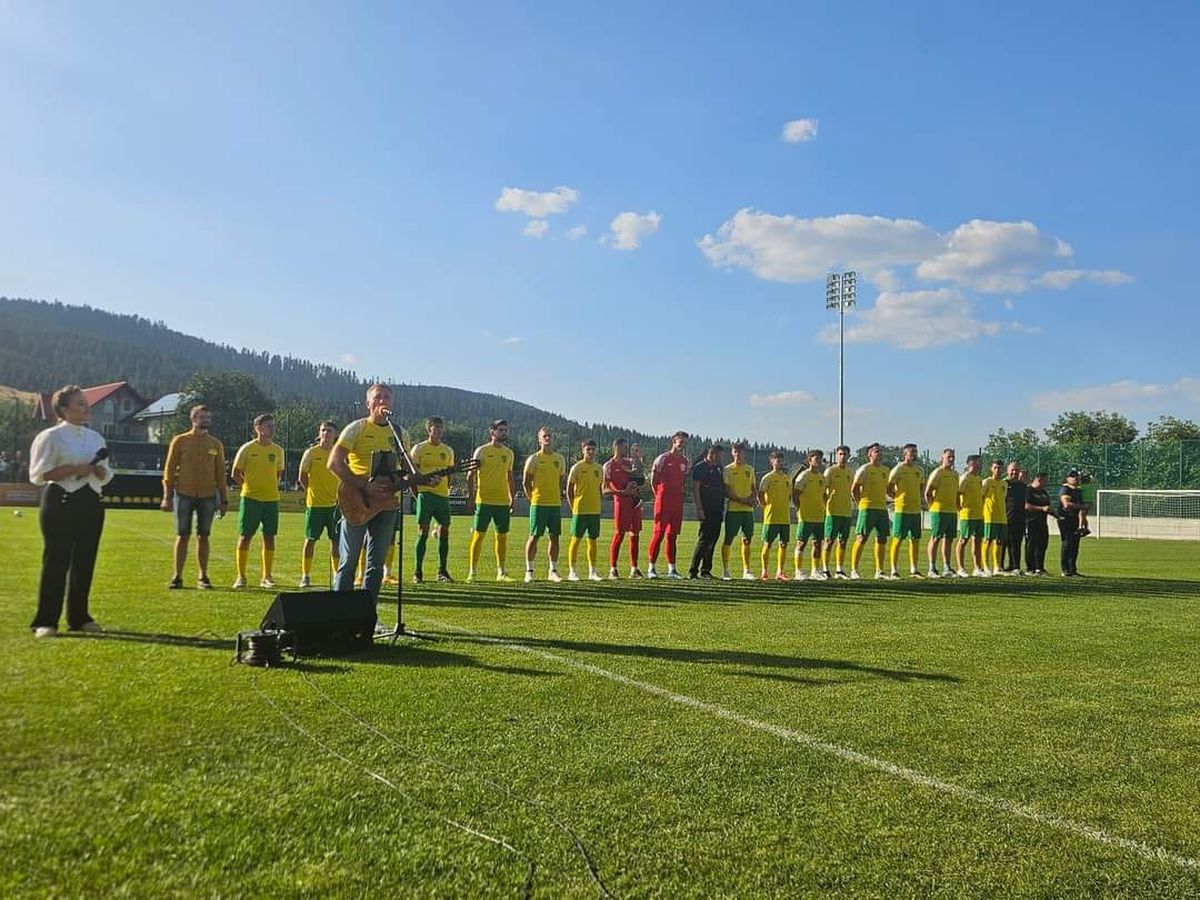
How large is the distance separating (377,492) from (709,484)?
742 cm

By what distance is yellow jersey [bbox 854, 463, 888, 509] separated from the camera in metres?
14.2

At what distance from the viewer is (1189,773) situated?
3.92 m

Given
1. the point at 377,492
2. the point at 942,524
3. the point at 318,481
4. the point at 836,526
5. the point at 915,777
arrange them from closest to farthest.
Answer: the point at 915,777 < the point at 377,492 < the point at 318,481 < the point at 836,526 < the point at 942,524

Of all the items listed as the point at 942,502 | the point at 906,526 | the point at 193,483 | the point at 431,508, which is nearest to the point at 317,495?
the point at 431,508

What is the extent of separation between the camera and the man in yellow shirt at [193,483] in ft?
31.6

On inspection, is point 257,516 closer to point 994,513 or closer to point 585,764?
point 585,764

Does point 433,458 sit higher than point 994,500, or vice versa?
point 433,458

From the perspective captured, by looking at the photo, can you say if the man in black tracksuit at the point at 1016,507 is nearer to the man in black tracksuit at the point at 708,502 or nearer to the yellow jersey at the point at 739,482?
the yellow jersey at the point at 739,482

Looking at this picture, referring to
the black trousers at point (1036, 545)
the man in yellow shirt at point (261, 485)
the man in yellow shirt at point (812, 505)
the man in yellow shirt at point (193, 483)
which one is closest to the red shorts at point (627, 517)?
the man in yellow shirt at point (812, 505)

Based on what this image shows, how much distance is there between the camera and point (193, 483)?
9.66 meters

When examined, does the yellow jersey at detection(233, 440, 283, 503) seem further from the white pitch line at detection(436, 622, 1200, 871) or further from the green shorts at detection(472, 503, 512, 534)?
the white pitch line at detection(436, 622, 1200, 871)

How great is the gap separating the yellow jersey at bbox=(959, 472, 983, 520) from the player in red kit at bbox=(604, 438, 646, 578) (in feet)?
21.4

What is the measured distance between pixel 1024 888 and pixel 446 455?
33.0 feet

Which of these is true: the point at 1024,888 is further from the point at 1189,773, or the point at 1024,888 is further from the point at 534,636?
the point at 534,636
